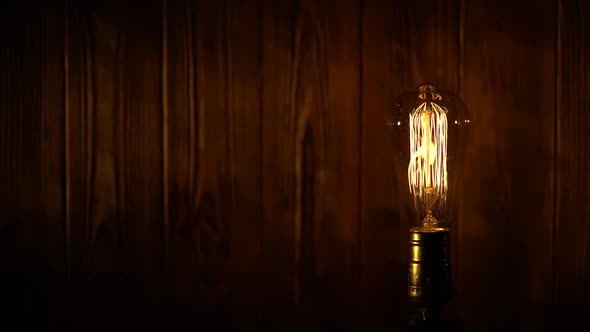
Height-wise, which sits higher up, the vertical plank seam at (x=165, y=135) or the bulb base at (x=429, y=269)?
the vertical plank seam at (x=165, y=135)

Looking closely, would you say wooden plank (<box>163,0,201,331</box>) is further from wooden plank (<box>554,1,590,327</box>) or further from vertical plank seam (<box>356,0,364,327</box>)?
wooden plank (<box>554,1,590,327</box>)

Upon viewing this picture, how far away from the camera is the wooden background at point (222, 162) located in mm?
1072

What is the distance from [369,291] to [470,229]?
26 centimetres

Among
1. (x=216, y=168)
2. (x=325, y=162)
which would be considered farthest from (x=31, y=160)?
(x=325, y=162)

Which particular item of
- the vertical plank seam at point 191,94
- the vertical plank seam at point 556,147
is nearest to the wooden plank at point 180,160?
the vertical plank seam at point 191,94

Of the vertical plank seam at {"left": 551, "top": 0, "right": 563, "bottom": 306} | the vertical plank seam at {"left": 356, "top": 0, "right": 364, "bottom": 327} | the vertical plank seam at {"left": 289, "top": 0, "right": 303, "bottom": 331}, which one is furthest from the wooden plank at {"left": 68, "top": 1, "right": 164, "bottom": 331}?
the vertical plank seam at {"left": 551, "top": 0, "right": 563, "bottom": 306}

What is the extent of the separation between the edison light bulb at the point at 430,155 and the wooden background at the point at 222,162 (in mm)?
98

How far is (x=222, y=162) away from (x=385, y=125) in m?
0.38

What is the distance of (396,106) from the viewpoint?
981 mm

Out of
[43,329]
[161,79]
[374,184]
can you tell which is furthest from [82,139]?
[374,184]

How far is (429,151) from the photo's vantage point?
0.95 meters

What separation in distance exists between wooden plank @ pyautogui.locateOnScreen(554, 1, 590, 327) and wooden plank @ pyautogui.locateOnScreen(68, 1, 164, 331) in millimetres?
882

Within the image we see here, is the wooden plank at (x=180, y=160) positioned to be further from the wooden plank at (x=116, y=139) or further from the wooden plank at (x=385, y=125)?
the wooden plank at (x=385, y=125)

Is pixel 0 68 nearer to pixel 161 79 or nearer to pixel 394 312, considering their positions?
pixel 161 79
